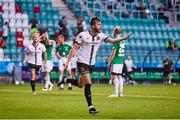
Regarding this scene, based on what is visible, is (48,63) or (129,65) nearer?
(48,63)

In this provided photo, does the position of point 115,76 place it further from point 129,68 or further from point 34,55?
point 129,68

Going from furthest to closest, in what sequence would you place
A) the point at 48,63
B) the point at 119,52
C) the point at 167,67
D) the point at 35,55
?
the point at 167,67, the point at 48,63, the point at 35,55, the point at 119,52

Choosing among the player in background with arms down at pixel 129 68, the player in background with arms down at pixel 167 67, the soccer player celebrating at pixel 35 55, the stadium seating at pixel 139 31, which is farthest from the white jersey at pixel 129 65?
the soccer player celebrating at pixel 35 55

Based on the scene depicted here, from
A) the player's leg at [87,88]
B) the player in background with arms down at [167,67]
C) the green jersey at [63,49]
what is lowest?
the player in background with arms down at [167,67]

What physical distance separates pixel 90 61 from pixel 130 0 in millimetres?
32432

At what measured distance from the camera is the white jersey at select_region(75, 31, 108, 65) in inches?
687

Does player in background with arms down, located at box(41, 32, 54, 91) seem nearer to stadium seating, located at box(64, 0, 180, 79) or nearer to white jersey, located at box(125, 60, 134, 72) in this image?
white jersey, located at box(125, 60, 134, 72)

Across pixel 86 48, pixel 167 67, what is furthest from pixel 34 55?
pixel 167 67

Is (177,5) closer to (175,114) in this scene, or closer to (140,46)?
(140,46)

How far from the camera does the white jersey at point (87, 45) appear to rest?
17.5 m

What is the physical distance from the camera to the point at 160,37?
47656 millimetres

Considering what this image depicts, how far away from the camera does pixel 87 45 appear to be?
57.7ft

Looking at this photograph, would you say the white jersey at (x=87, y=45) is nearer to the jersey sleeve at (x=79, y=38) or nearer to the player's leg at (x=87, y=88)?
the jersey sleeve at (x=79, y=38)

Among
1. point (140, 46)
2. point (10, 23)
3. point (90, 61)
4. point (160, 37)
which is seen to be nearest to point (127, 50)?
point (140, 46)
